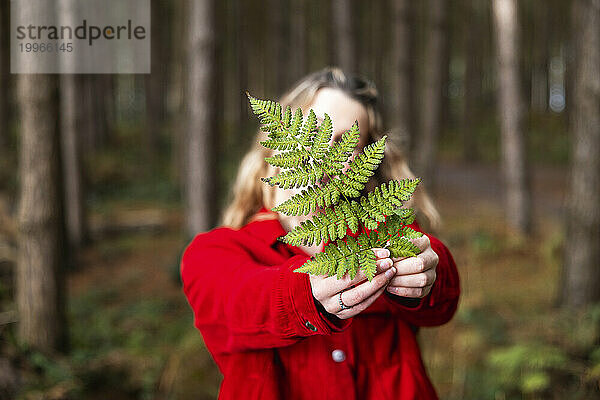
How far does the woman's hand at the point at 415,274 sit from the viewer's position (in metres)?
1.23

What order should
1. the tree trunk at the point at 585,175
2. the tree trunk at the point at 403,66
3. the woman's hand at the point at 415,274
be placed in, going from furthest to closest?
the tree trunk at the point at 403,66
the tree trunk at the point at 585,175
the woman's hand at the point at 415,274

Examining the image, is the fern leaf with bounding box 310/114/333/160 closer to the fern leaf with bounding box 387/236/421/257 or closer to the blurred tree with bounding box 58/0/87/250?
the fern leaf with bounding box 387/236/421/257

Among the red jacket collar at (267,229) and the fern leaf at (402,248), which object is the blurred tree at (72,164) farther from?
the fern leaf at (402,248)

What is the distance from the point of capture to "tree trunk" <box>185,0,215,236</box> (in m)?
6.67

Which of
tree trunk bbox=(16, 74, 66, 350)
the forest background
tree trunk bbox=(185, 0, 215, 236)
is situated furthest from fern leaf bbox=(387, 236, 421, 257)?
tree trunk bbox=(185, 0, 215, 236)

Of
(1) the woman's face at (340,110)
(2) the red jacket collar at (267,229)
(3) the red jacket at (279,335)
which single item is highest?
(1) the woman's face at (340,110)

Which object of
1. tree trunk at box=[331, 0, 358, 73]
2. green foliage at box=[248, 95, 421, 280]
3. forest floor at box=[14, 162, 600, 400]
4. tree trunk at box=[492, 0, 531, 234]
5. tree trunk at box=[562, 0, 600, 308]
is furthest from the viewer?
tree trunk at box=[331, 0, 358, 73]

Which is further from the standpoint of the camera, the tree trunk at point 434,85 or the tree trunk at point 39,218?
the tree trunk at point 434,85

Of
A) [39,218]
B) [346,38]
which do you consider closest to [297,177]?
[39,218]

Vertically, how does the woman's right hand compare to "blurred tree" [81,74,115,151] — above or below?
below

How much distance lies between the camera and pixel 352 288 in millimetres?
1178

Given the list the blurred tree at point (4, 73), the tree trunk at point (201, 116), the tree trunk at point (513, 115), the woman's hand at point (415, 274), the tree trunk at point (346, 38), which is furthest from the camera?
the blurred tree at point (4, 73)

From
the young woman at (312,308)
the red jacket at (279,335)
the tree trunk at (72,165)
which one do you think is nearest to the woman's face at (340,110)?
the young woman at (312,308)

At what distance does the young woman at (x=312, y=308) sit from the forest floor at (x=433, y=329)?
123 inches
